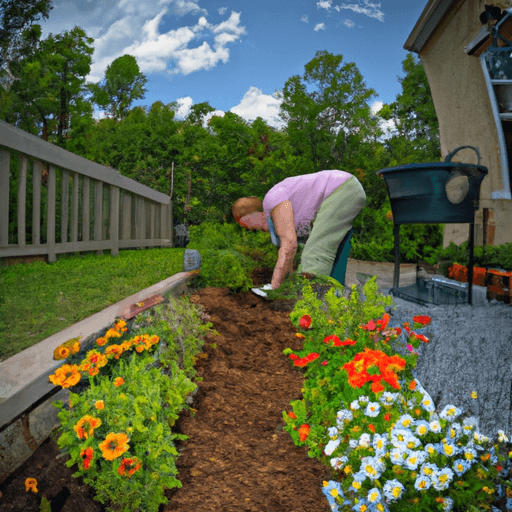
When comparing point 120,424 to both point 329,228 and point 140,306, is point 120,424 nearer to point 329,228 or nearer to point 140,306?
point 140,306

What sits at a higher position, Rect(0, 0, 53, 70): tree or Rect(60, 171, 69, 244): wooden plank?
Rect(0, 0, 53, 70): tree

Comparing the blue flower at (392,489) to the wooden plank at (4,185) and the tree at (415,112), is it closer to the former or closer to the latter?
the wooden plank at (4,185)

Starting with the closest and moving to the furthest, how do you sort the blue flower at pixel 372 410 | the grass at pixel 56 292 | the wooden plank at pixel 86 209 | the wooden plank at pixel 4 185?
1. the blue flower at pixel 372 410
2. the grass at pixel 56 292
3. the wooden plank at pixel 4 185
4. the wooden plank at pixel 86 209

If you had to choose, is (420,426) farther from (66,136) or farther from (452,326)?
(66,136)

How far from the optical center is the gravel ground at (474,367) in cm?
171

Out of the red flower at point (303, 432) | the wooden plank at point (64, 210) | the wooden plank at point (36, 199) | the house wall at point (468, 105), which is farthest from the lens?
the house wall at point (468, 105)

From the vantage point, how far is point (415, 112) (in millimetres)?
11172

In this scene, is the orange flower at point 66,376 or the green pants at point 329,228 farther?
the green pants at point 329,228

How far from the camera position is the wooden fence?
3111 millimetres

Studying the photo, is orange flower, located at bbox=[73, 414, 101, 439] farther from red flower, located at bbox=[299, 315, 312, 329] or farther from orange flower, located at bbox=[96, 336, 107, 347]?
red flower, located at bbox=[299, 315, 312, 329]

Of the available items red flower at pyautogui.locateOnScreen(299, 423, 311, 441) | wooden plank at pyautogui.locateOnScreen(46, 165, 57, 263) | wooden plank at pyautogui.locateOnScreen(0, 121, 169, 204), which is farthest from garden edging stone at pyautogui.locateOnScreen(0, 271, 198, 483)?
wooden plank at pyautogui.locateOnScreen(46, 165, 57, 263)

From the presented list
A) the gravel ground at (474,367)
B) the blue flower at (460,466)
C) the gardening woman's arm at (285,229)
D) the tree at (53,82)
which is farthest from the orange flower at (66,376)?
the tree at (53,82)

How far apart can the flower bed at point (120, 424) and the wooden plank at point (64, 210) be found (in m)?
2.30

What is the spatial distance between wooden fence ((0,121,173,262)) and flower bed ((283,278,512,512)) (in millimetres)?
2375
